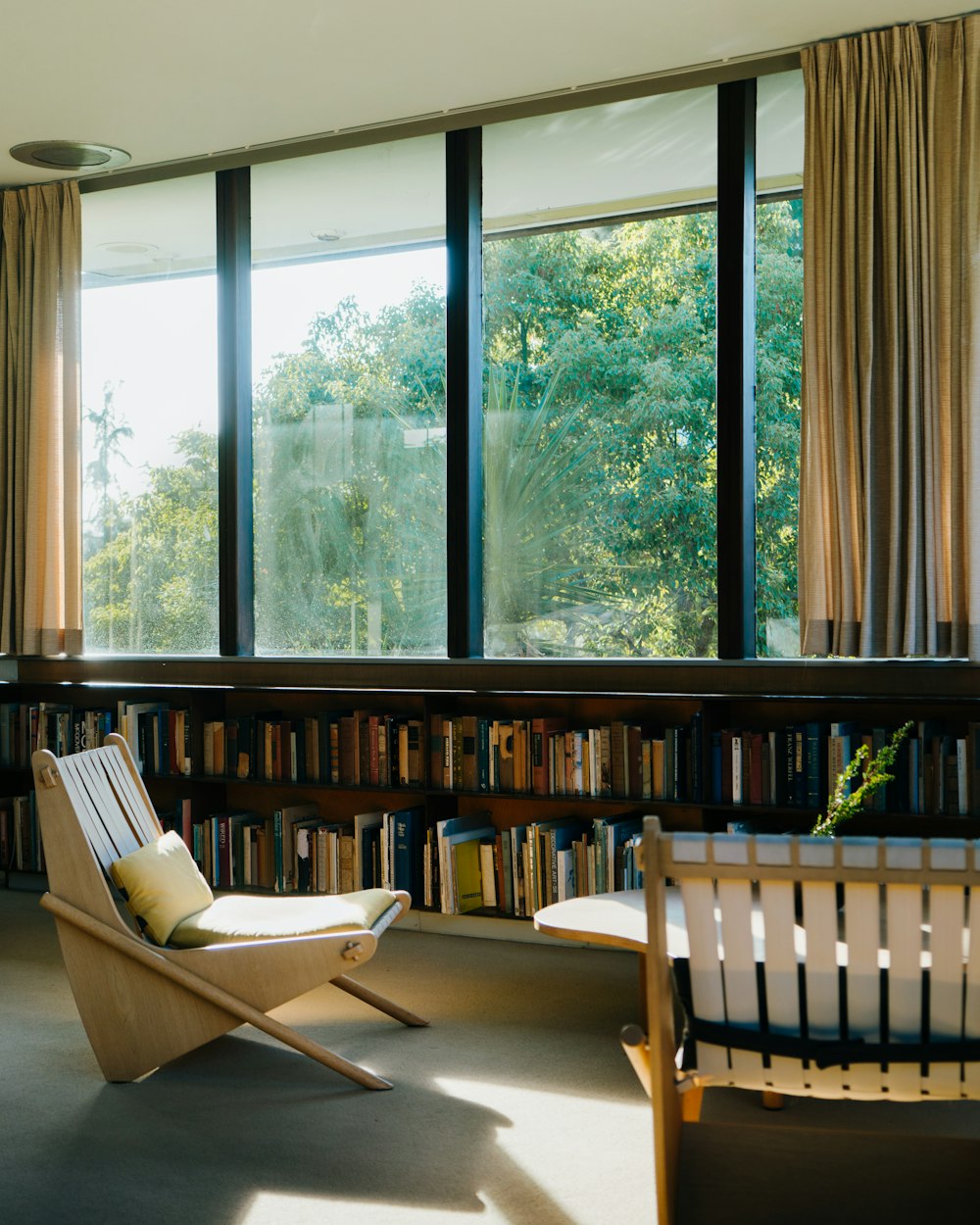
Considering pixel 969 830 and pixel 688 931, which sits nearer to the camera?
pixel 688 931

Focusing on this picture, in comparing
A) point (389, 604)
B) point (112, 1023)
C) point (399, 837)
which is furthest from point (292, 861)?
point (112, 1023)

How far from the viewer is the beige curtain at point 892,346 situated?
4234mm

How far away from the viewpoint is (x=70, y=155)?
5645 mm

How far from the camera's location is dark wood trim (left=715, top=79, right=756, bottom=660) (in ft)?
15.6

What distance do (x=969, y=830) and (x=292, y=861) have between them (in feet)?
8.92

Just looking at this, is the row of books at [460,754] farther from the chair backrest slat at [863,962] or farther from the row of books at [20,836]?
the chair backrest slat at [863,962]

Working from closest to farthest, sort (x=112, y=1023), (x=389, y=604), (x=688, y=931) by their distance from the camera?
(x=688, y=931) < (x=112, y=1023) < (x=389, y=604)

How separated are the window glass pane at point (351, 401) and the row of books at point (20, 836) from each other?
1.40 m

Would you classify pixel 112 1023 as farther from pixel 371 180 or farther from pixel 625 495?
pixel 371 180

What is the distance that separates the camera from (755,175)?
481cm

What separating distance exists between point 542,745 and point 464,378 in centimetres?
160

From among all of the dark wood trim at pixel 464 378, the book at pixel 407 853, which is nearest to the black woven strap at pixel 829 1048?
the book at pixel 407 853

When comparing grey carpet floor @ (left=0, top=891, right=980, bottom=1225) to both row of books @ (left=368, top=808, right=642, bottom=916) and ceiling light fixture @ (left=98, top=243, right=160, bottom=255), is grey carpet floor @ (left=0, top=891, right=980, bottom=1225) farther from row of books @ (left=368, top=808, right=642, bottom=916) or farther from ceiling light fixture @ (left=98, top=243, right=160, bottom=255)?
ceiling light fixture @ (left=98, top=243, right=160, bottom=255)

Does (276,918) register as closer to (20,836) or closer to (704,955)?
(704,955)
